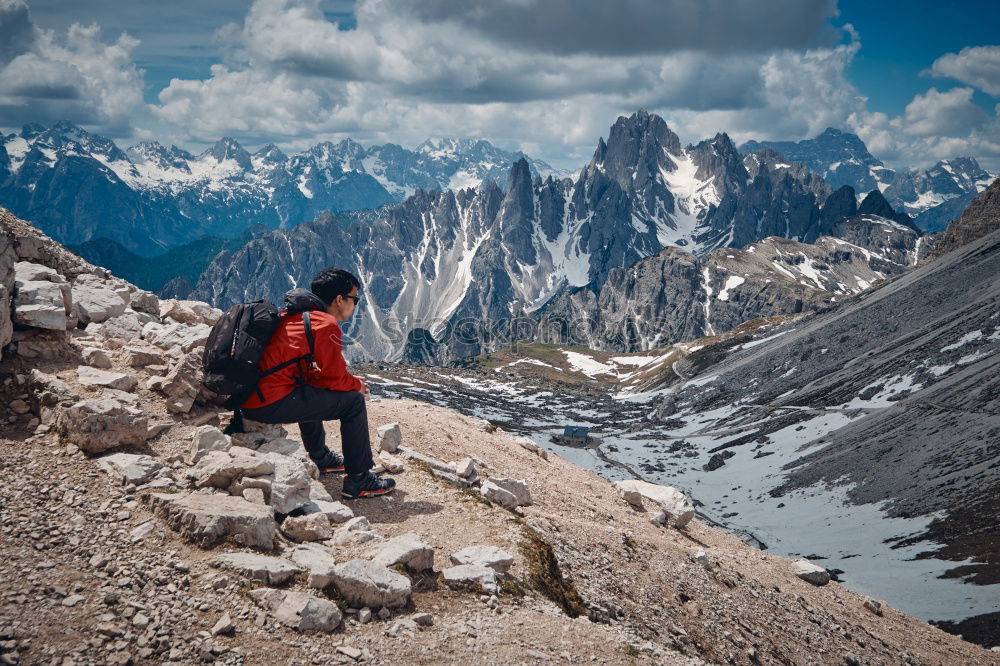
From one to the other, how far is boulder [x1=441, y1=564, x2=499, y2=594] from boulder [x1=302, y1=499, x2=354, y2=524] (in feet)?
8.11

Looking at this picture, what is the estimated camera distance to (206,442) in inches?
469

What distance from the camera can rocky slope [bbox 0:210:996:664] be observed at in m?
7.94

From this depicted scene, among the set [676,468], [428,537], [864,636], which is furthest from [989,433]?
[428,537]

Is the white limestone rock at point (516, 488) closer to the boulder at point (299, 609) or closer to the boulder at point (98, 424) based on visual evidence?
the boulder at point (299, 609)

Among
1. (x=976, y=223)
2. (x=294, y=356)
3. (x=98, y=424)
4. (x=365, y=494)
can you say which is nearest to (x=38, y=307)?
(x=98, y=424)

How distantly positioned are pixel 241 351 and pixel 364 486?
3.92m

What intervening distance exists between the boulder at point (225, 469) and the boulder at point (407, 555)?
2.84 meters

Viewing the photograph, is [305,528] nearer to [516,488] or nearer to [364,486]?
[364,486]

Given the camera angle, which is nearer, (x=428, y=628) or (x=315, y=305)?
(x=428, y=628)

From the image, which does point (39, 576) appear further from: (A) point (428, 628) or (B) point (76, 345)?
(B) point (76, 345)

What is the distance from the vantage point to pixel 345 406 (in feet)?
43.2

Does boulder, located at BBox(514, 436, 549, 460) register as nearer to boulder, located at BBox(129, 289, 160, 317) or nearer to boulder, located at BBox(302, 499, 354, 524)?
boulder, located at BBox(302, 499, 354, 524)

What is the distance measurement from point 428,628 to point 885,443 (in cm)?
8496

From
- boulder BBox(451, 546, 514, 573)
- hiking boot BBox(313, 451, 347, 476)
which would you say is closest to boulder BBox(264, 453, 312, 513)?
hiking boot BBox(313, 451, 347, 476)
